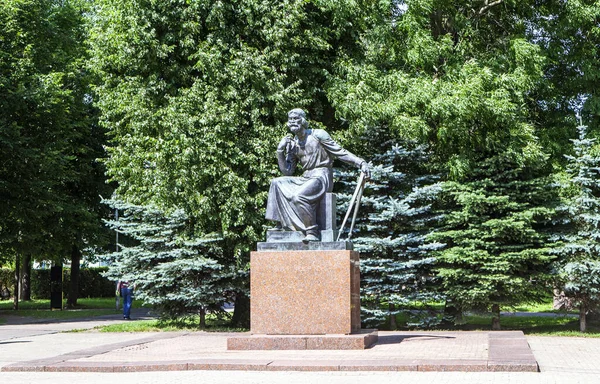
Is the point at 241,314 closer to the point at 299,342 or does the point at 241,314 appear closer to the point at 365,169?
the point at 365,169

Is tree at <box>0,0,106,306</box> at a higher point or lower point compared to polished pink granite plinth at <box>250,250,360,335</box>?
higher

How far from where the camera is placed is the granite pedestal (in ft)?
45.2

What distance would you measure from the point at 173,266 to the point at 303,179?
7.90 metres

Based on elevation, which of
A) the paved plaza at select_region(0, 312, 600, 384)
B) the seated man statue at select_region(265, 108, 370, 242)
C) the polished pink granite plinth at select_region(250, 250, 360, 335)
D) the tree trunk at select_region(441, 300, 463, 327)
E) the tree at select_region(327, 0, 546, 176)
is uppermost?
the tree at select_region(327, 0, 546, 176)

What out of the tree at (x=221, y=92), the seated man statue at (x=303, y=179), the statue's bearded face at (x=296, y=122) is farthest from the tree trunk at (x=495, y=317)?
the statue's bearded face at (x=296, y=122)

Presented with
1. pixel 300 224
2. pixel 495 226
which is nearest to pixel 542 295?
pixel 495 226

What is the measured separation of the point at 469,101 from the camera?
65.8 ft

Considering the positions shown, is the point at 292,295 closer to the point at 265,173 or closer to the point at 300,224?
the point at 300,224

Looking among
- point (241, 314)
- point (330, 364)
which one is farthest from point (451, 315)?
point (330, 364)

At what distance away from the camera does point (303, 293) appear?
45.6 ft

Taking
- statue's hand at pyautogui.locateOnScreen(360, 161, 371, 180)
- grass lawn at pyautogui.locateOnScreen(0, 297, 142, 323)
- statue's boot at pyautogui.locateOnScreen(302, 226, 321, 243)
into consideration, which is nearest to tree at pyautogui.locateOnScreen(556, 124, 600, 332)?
statue's hand at pyautogui.locateOnScreen(360, 161, 371, 180)

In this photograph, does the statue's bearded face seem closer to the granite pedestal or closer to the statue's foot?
the statue's foot

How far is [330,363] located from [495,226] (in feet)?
32.0

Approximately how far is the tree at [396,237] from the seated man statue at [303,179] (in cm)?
597
